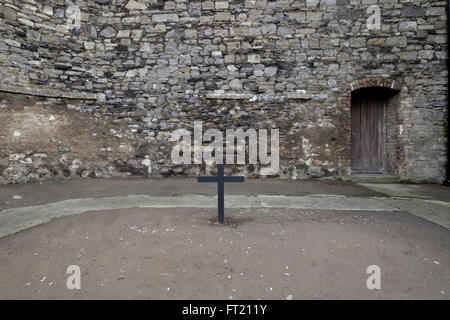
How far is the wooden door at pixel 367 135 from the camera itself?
6633 mm

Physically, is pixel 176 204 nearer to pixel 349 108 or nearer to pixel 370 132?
pixel 349 108

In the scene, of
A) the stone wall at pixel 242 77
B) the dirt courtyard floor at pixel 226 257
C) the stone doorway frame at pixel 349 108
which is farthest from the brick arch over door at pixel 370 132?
the dirt courtyard floor at pixel 226 257

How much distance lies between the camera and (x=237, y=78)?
6.15m

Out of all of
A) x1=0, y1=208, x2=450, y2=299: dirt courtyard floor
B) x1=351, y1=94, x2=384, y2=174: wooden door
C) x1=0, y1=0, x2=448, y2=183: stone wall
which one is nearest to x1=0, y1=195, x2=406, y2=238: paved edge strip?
x1=0, y1=208, x2=450, y2=299: dirt courtyard floor

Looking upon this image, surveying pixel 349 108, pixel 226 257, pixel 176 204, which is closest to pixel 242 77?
pixel 349 108

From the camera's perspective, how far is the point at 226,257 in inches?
83.0

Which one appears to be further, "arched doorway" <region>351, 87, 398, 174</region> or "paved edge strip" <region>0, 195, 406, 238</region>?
"arched doorway" <region>351, 87, 398, 174</region>

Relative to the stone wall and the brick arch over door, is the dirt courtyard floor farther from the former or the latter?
the brick arch over door

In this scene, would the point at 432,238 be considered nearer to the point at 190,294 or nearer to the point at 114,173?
the point at 190,294

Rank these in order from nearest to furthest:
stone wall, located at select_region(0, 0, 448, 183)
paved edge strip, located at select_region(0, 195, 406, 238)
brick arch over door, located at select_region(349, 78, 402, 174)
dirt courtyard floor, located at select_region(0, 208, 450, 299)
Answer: dirt courtyard floor, located at select_region(0, 208, 450, 299)
paved edge strip, located at select_region(0, 195, 406, 238)
stone wall, located at select_region(0, 0, 448, 183)
brick arch over door, located at select_region(349, 78, 402, 174)

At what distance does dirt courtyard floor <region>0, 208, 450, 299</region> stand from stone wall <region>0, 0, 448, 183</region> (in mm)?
3332

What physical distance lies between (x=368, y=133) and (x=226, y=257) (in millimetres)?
6426

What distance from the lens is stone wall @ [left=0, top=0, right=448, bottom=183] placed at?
5.92m
